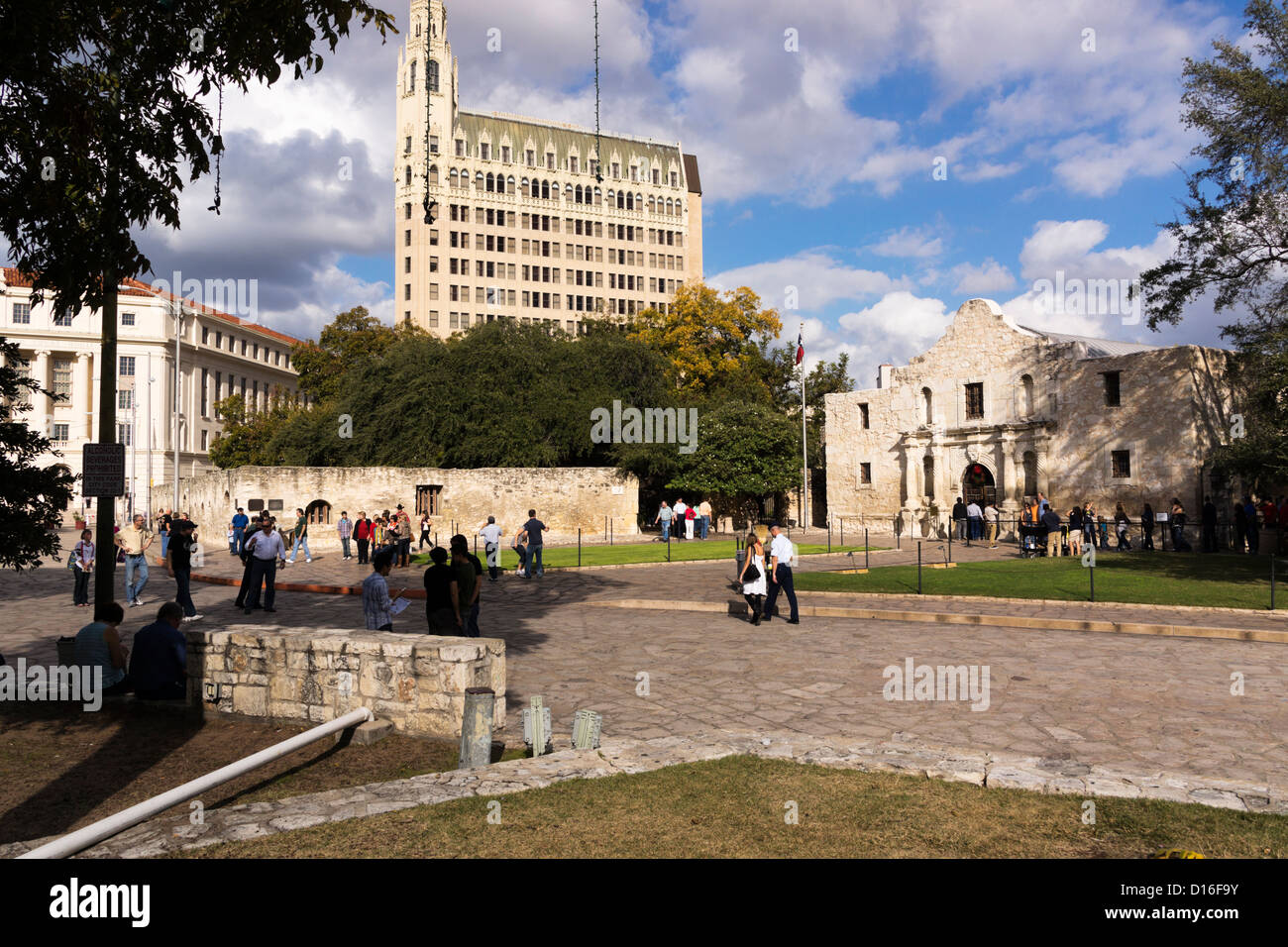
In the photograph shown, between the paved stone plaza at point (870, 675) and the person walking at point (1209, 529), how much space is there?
14.8 metres

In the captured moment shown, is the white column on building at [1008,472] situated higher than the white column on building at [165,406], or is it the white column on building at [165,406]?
the white column on building at [165,406]

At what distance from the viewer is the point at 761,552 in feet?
45.6

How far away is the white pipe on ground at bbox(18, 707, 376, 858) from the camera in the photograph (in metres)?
4.19

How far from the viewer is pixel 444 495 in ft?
119

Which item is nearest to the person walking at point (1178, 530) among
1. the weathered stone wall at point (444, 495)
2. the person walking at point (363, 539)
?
the weathered stone wall at point (444, 495)

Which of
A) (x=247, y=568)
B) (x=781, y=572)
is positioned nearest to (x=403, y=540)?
(x=247, y=568)

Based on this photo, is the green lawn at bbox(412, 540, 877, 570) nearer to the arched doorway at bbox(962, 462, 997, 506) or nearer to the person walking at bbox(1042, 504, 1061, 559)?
the person walking at bbox(1042, 504, 1061, 559)

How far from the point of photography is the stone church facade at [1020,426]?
30594mm

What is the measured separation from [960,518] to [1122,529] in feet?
21.6

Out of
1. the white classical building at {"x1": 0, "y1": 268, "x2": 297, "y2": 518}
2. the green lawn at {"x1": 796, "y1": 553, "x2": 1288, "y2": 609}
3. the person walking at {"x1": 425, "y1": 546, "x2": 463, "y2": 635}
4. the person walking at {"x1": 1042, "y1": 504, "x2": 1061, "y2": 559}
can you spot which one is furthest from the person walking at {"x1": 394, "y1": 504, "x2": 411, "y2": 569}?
the white classical building at {"x1": 0, "y1": 268, "x2": 297, "y2": 518}

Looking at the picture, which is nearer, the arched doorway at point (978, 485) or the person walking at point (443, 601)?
the person walking at point (443, 601)

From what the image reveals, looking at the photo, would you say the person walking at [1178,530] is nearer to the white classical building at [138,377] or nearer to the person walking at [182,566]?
the person walking at [182,566]

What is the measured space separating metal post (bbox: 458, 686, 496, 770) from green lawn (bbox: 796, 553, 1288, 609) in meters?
11.7
